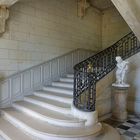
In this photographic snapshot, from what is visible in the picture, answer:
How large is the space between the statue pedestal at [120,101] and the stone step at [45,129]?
4.34ft

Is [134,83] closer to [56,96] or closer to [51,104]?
[56,96]

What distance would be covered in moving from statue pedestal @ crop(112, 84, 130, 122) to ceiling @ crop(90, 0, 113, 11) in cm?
404

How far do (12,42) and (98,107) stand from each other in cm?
294

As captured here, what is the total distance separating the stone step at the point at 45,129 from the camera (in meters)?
3.15

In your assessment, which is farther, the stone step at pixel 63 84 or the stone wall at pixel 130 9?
the stone step at pixel 63 84

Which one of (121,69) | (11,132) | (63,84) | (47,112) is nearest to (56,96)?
(47,112)

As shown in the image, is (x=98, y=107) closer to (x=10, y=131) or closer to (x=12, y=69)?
(x=10, y=131)

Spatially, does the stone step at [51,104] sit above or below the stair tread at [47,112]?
above

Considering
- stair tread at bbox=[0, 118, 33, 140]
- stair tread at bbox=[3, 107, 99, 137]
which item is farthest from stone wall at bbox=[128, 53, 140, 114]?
stair tread at bbox=[0, 118, 33, 140]

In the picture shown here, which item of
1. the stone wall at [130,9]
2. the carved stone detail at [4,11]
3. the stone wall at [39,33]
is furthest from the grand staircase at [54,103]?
the carved stone detail at [4,11]

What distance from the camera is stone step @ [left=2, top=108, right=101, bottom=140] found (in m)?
3.15

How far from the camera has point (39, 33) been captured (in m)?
→ 5.62

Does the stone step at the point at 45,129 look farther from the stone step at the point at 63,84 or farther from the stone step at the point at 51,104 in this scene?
the stone step at the point at 63,84

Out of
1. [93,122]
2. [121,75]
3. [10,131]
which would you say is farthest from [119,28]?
[10,131]
